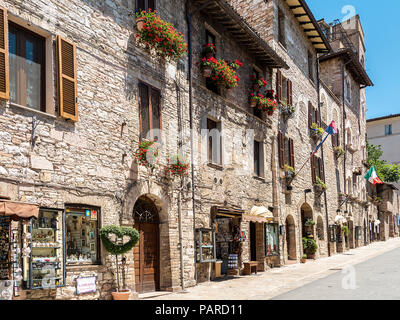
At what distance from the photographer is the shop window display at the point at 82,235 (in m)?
→ 8.92

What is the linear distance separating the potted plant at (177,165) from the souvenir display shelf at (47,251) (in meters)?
3.64

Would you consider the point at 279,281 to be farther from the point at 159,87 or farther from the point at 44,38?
the point at 44,38

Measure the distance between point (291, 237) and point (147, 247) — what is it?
32.2ft

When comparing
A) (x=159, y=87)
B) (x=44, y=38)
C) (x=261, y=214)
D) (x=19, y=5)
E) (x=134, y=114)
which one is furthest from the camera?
(x=261, y=214)

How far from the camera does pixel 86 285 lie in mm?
8883

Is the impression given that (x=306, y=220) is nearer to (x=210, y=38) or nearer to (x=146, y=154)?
(x=210, y=38)

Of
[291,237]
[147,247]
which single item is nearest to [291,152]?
[291,237]

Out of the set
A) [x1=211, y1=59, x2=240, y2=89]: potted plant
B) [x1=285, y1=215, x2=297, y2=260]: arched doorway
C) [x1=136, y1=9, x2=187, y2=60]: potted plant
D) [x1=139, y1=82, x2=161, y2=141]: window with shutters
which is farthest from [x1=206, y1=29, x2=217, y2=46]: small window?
[x1=285, y1=215, x2=297, y2=260]: arched doorway

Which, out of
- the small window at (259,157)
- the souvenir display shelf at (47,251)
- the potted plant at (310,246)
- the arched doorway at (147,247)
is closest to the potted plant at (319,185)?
the potted plant at (310,246)

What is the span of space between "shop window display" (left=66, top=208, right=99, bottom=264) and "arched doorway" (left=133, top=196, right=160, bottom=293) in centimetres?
162

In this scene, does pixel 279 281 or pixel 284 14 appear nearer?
pixel 279 281

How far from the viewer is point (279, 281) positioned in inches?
509

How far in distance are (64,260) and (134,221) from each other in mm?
2781

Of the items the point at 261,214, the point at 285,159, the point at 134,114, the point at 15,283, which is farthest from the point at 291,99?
the point at 15,283
